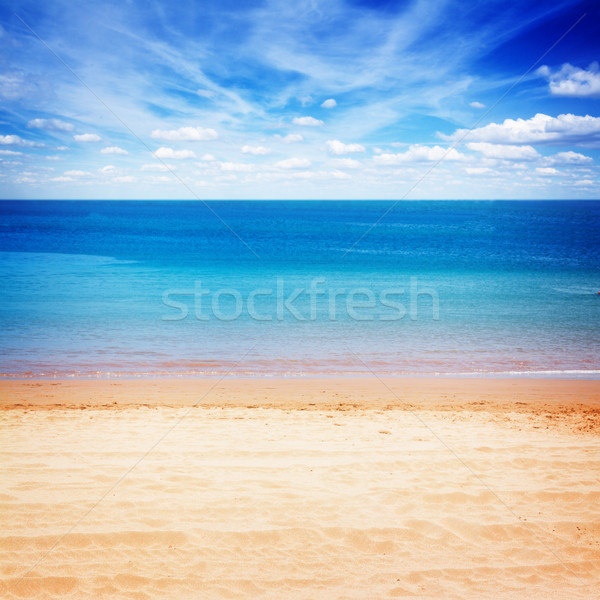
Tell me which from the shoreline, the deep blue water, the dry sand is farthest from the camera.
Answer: the deep blue water

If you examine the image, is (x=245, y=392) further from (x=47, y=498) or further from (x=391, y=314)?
(x=391, y=314)

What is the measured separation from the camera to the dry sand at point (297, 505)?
363 cm

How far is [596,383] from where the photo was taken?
10539 millimetres

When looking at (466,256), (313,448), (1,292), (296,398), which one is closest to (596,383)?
(296,398)

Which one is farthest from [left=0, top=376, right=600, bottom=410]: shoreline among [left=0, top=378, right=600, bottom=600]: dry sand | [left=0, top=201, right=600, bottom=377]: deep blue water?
[left=0, top=378, right=600, bottom=600]: dry sand

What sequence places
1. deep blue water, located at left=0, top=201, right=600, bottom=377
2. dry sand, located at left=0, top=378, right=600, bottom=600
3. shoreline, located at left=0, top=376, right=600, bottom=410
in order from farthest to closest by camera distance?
deep blue water, located at left=0, top=201, right=600, bottom=377 → shoreline, located at left=0, top=376, right=600, bottom=410 → dry sand, located at left=0, top=378, right=600, bottom=600

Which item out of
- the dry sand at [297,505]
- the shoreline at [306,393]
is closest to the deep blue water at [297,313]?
the shoreline at [306,393]

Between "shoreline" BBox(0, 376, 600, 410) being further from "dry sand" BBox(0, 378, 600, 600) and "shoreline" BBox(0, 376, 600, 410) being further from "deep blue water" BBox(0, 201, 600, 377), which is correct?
"dry sand" BBox(0, 378, 600, 600)

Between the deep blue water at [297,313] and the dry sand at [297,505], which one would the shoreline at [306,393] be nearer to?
the deep blue water at [297,313]

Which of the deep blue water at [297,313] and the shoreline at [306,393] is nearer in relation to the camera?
the shoreline at [306,393]

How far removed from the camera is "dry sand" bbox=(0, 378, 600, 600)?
143 inches

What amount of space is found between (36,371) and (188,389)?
4116 mm

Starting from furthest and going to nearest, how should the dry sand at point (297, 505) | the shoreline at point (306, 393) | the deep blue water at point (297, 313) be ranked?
the deep blue water at point (297, 313) → the shoreline at point (306, 393) → the dry sand at point (297, 505)

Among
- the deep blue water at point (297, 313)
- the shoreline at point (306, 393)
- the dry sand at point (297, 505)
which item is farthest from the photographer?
the deep blue water at point (297, 313)
